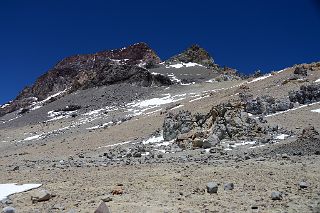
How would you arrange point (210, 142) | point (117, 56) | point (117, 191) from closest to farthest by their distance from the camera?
point (117, 191) < point (210, 142) < point (117, 56)

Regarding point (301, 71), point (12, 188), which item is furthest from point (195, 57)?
point (12, 188)

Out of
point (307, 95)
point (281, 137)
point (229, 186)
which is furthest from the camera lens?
point (307, 95)

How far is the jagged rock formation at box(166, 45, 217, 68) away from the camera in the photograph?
91812 millimetres

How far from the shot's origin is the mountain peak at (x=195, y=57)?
9216cm

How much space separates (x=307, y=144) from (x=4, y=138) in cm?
4063

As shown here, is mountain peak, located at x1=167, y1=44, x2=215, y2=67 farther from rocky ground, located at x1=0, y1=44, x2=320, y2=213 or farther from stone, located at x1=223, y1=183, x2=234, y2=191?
stone, located at x1=223, y1=183, x2=234, y2=191

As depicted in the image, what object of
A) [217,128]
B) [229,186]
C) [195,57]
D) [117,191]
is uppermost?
[195,57]

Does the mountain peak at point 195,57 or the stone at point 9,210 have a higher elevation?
the mountain peak at point 195,57

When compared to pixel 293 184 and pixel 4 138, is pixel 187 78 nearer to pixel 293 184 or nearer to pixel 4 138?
pixel 4 138

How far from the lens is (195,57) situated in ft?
309

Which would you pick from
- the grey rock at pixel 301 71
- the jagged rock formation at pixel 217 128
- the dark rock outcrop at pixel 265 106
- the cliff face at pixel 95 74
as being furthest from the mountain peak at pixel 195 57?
the jagged rock formation at pixel 217 128

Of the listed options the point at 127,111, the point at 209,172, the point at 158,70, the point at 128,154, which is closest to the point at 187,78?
the point at 158,70

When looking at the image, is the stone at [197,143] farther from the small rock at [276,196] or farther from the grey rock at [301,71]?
the grey rock at [301,71]

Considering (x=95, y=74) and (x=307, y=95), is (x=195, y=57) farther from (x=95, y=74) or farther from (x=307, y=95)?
(x=307, y=95)
